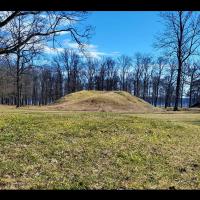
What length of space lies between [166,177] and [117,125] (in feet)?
15.0

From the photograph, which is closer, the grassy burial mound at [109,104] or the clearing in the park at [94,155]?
the clearing in the park at [94,155]

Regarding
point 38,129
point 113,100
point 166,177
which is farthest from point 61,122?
point 113,100

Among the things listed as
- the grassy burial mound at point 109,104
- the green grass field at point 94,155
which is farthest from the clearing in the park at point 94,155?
the grassy burial mound at point 109,104

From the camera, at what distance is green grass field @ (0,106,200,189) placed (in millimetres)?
8289

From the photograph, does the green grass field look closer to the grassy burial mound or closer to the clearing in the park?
the clearing in the park

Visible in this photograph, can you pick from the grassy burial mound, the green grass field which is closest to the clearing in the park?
the green grass field

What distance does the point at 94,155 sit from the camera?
9922 mm

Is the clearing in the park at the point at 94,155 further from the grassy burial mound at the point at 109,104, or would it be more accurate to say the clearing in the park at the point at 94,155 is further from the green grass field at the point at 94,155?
the grassy burial mound at the point at 109,104

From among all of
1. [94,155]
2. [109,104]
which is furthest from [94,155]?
[109,104]

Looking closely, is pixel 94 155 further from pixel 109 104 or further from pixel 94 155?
pixel 109 104

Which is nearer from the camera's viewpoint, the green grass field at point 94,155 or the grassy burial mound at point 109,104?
the green grass field at point 94,155

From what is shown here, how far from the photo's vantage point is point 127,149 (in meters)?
10.8

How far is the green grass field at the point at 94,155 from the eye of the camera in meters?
8.29
